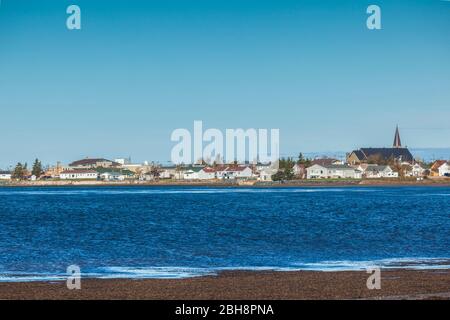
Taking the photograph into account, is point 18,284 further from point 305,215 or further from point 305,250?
point 305,215

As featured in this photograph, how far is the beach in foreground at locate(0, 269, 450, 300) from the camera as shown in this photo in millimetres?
20000

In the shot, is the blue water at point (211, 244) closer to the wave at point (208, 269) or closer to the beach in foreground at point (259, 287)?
the wave at point (208, 269)

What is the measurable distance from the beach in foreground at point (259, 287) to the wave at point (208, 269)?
1.29 meters

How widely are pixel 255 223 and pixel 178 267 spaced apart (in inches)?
1159

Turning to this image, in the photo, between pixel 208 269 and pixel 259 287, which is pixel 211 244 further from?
pixel 259 287

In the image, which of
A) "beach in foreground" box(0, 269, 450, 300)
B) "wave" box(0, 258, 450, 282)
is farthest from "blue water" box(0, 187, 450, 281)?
"beach in foreground" box(0, 269, 450, 300)

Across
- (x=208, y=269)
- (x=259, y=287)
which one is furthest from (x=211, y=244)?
(x=259, y=287)

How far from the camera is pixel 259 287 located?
22.1m

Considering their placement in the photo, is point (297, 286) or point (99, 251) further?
point (99, 251)

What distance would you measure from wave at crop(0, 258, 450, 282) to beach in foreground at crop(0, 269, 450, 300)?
4.23 ft
